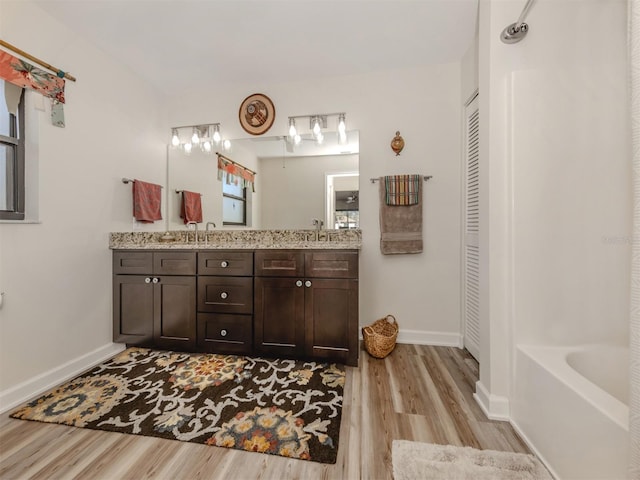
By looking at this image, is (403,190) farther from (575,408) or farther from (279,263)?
(575,408)

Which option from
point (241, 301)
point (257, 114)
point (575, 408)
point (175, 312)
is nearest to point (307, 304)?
point (241, 301)

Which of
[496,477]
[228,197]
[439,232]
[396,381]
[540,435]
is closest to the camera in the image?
[496,477]

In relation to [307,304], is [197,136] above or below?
above

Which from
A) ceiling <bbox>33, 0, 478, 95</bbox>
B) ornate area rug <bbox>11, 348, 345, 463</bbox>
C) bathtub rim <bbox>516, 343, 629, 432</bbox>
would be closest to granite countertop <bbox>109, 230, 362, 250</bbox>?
ornate area rug <bbox>11, 348, 345, 463</bbox>

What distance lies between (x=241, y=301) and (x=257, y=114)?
178 centimetres

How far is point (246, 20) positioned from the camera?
5.93 ft

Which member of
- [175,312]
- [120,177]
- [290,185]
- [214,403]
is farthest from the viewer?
[290,185]

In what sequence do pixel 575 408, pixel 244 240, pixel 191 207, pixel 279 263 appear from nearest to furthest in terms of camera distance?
pixel 575 408, pixel 279 263, pixel 244 240, pixel 191 207

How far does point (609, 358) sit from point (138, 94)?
3805mm

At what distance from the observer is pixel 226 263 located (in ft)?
6.55

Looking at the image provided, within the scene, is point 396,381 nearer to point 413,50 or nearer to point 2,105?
point 413,50

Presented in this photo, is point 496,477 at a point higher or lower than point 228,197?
lower

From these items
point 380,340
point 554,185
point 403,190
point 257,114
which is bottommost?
point 380,340

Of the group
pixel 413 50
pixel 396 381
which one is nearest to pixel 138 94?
pixel 413 50
